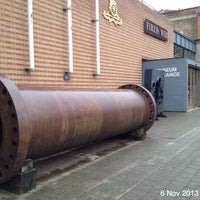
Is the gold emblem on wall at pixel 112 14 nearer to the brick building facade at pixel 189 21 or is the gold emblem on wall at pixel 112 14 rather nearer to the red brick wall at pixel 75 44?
the red brick wall at pixel 75 44

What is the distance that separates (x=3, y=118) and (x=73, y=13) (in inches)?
231

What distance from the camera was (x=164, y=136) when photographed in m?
7.86

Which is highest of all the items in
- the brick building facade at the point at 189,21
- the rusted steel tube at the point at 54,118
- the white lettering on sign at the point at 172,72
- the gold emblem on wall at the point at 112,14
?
the brick building facade at the point at 189,21

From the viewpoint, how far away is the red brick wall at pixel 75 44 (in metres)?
6.70

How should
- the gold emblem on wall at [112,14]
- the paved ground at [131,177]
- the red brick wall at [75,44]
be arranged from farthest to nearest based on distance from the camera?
1. the gold emblem on wall at [112,14]
2. the red brick wall at [75,44]
3. the paved ground at [131,177]

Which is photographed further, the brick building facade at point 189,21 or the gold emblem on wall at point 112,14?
the brick building facade at point 189,21

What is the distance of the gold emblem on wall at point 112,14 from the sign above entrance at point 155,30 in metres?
2.96

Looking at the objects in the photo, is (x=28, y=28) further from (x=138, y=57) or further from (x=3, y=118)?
(x=138, y=57)

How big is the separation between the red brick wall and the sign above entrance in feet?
0.87

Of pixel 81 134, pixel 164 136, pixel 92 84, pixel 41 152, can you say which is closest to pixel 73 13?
pixel 92 84

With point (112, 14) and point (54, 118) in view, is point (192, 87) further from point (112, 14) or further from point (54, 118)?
point (54, 118)

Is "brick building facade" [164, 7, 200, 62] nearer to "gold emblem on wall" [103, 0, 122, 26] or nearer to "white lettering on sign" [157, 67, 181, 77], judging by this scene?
"white lettering on sign" [157, 67, 181, 77]

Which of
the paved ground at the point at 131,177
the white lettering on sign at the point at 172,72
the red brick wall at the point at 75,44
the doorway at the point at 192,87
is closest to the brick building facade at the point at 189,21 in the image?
the doorway at the point at 192,87

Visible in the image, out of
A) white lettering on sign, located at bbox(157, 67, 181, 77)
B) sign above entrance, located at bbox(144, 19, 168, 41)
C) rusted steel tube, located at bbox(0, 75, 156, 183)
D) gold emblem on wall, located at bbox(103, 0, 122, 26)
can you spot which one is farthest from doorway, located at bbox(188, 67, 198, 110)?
rusted steel tube, located at bbox(0, 75, 156, 183)
